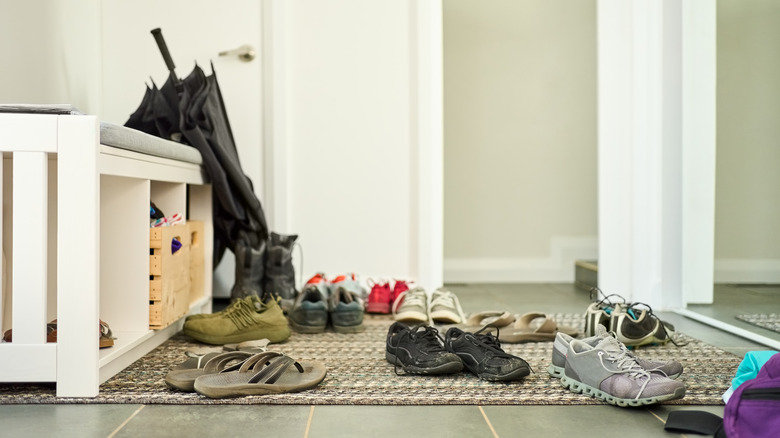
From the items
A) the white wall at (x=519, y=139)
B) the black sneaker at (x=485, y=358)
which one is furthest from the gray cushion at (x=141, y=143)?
the white wall at (x=519, y=139)

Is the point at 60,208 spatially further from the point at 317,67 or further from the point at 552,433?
the point at 317,67

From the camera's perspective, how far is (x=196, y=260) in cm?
226

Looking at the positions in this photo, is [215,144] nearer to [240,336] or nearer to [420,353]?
[240,336]

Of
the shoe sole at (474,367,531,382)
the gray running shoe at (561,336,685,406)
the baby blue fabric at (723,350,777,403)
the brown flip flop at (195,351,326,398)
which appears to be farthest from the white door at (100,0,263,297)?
the baby blue fabric at (723,350,777,403)

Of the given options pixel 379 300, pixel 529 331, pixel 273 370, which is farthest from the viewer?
pixel 379 300

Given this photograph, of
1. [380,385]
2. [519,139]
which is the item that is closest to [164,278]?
[380,385]

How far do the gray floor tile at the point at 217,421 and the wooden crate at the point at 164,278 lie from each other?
51cm

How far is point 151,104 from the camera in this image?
7.30 ft

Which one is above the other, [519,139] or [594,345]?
[519,139]

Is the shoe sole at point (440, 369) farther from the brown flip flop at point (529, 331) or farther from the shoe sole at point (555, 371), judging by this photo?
the brown flip flop at point (529, 331)

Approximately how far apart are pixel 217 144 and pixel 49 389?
1.07 m

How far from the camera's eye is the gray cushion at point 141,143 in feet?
4.79

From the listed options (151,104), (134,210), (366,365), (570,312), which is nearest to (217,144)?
(151,104)

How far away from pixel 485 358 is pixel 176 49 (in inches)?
78.2
